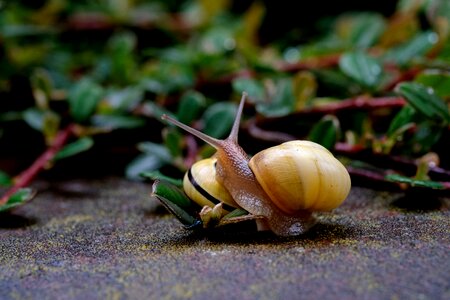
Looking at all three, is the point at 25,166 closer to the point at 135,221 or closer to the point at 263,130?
the point at 135,221

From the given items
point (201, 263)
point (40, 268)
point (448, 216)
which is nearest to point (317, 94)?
point (448, 216)

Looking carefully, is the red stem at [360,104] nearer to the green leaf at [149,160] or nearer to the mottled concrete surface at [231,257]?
the mottled concrete surface at [231,257]

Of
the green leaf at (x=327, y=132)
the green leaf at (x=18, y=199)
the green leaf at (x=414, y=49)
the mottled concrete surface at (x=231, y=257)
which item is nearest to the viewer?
the mottled concrete surface at (x=231, y=257)

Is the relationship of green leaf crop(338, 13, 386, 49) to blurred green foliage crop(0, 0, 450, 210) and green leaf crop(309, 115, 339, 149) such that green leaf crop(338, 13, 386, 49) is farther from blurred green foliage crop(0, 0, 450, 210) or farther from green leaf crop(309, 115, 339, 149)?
green leaf crop(309, 115, 339, 149)

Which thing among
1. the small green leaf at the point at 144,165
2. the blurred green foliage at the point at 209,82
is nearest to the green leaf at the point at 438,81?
the blurred green foliage at the point at 209,82

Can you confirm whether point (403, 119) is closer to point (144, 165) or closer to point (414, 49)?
point (414, 49)

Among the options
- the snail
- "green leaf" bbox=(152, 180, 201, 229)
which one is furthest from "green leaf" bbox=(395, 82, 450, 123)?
"green leaf" bbox=(152, 180, 201, 229)
